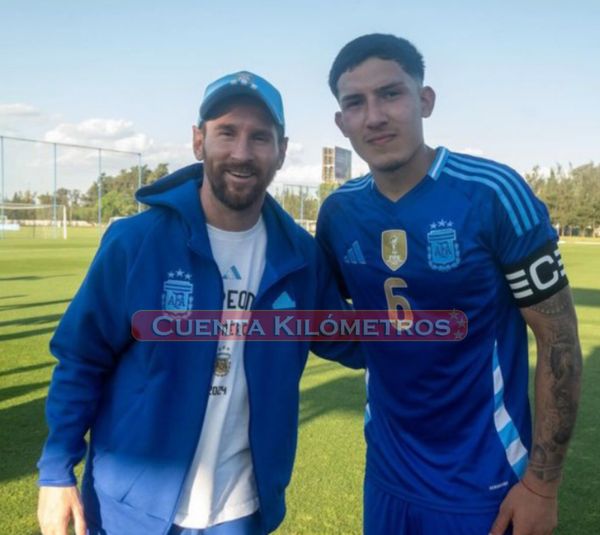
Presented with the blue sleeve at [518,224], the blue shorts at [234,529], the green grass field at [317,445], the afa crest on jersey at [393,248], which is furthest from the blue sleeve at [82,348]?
the green grass field at [317,445]

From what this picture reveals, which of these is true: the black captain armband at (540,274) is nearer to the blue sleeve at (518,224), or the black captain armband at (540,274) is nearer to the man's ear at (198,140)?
the blue sleeve at (518,224)

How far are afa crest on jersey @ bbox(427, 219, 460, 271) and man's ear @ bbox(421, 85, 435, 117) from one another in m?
0.60

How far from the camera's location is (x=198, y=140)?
2613 millimetres

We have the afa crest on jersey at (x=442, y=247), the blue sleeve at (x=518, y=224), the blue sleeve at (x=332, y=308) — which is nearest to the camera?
the blue sleeve at (x=518, y=224)

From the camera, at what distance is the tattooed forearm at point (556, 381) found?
89.7 inches

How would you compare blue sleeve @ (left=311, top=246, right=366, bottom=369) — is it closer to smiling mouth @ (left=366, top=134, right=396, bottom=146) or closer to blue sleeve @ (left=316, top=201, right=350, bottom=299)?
blue sleeve @ (left=316, top=201, right=350, bottom=299)

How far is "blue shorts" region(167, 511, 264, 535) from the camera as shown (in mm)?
2369

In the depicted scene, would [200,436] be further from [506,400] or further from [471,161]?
[471,161]

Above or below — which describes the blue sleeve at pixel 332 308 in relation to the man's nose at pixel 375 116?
below

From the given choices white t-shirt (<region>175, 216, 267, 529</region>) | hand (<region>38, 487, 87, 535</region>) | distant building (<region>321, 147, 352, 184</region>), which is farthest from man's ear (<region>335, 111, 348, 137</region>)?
distant building (<region>321, 147, 352, 184</region>)

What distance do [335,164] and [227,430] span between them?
77.3 m

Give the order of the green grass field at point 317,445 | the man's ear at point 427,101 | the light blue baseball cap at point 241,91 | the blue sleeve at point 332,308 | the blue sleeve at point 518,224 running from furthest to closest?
the green grass field at point 317,445 → the blue sleeve at point 332,308 → the man's ear at point 427,101 → the light blue baseball cap at point 241,91 → the blue sleeve at point 518,224

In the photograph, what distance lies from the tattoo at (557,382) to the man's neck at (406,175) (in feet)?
2.34

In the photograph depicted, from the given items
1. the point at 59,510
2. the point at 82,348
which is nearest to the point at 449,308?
the point at 82,348
